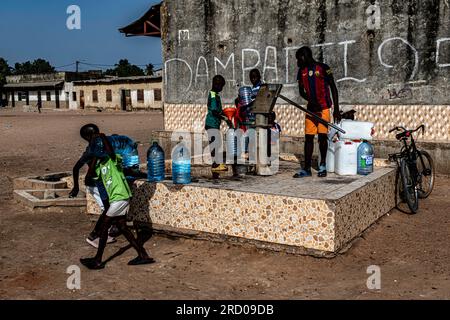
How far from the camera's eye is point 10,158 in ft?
44.6

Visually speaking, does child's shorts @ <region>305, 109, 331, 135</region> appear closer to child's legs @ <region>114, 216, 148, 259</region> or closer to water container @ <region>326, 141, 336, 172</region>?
water container @ <region>326, 141, 336, 172</region>

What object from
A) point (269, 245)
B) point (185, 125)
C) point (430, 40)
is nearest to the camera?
point (269, 245)

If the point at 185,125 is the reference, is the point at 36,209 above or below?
below

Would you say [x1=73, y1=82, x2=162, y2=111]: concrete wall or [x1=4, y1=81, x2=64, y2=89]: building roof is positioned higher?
[x1=4, y1=81, x2=64, y2=89]: building roof

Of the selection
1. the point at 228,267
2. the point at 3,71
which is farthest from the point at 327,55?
the point at 3,71

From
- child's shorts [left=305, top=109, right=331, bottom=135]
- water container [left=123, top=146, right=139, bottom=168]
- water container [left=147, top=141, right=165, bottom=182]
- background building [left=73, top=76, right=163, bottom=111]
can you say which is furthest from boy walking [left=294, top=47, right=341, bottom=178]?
background building [left=73, top=76, right=163, bottom=111]

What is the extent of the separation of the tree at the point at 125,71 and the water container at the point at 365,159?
7246 cm

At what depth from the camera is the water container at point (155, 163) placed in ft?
20.9

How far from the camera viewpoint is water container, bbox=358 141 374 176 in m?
6.71

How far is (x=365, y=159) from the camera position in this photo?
6707 mm

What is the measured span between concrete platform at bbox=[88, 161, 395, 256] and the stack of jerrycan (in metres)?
0.20
